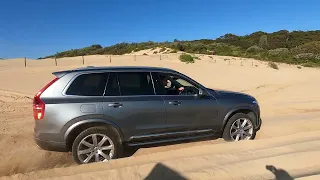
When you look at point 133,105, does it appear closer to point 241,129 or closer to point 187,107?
point 187,107

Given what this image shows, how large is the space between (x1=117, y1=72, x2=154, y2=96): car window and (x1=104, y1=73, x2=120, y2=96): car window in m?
0.08

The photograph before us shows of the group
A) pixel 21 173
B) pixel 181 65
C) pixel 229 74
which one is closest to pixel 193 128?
pixel 21 173

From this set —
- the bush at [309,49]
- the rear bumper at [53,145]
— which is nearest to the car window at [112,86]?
the rear bumper at [53,145]

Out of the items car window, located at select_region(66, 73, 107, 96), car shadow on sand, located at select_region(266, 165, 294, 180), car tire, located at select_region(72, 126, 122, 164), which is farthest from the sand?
car window, located at select_region(66, 73, 107, 96)

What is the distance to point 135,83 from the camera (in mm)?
5930

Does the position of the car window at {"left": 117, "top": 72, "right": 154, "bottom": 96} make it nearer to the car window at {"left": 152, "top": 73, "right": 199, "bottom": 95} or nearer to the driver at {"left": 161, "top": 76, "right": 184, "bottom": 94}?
the car window at {"left": 152, "top": 73, "right": 199, "bottom": 95}

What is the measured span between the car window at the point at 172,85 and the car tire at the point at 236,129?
3.32 feet

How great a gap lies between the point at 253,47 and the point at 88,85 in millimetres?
53250

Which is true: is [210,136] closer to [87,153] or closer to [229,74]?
[87,153]

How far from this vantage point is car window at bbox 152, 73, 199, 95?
20.1ft

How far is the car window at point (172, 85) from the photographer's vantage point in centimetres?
613

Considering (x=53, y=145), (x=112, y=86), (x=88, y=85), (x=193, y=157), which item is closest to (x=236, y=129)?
(x=193, y=157)

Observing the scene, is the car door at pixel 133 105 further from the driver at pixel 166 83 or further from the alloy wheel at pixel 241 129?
the alloy wheel at pixel 241 129

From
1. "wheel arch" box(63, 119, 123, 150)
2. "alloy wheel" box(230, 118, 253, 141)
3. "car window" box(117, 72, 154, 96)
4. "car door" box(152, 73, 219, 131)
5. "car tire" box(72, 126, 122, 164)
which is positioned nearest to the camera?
"wheel arch" box(63, 119, 123, 150)
